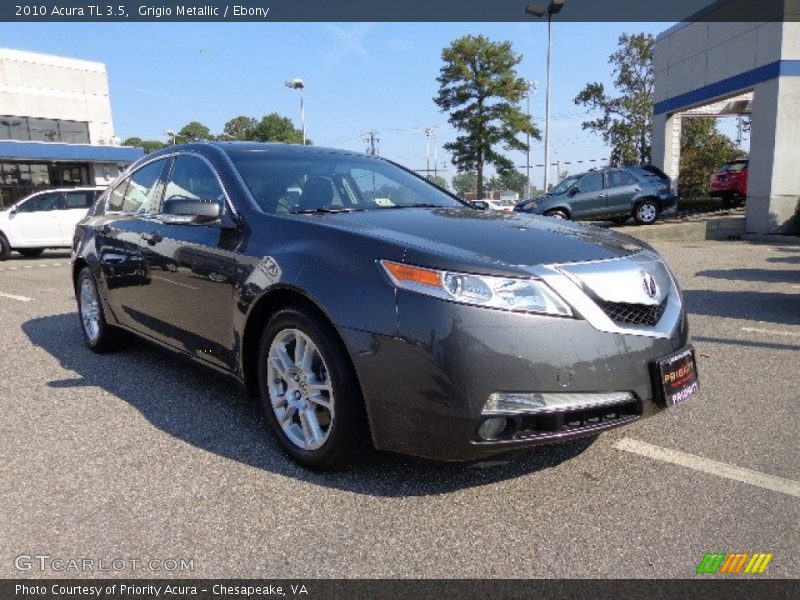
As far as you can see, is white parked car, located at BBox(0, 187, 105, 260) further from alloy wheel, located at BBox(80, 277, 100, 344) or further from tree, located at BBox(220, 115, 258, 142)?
tree, located at BBox(220, 115, 258, 142)

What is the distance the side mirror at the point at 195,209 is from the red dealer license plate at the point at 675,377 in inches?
87.0

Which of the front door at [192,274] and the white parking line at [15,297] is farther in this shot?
the white parking line at [15,297]

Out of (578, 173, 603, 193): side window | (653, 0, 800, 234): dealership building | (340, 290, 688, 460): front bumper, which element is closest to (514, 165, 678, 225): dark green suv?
(578, 173, 603, 193): side window

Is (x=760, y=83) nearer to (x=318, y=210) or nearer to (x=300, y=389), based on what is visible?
(x=318, y=210)

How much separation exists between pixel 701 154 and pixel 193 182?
31.6m

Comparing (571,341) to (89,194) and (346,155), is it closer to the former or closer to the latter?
(346,155)

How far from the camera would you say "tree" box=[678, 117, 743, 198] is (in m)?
30.4

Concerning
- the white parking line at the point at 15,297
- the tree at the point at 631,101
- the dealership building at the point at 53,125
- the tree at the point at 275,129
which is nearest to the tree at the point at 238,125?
the tree at the point at 275,129

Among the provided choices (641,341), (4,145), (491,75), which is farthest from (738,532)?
(4,145)

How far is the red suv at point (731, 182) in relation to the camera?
19.8 meters

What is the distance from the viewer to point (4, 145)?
31.7m

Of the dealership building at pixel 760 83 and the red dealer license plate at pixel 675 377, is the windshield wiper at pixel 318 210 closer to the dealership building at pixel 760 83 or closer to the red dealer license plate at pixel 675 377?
the red dealer license plate at pixel 675 377

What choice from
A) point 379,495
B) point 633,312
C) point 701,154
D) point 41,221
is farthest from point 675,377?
point 701,154

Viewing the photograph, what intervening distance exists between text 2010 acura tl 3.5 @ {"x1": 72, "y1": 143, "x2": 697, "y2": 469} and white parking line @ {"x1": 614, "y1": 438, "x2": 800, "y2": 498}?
0.39m
